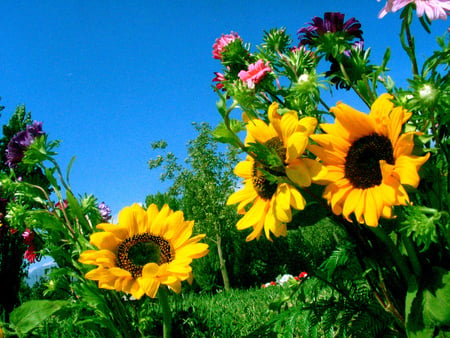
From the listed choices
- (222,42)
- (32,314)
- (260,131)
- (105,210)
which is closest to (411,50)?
(260,131)

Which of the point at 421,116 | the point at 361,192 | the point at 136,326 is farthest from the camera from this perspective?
the point at 136,326

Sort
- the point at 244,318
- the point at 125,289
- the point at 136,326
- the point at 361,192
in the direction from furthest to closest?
1. the point at 244,318
2. the point at 136,326
3. the point at 125,289
4. the point at 361,192

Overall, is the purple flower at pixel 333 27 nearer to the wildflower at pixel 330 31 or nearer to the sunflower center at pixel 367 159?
the wildflower at pixel 330 31

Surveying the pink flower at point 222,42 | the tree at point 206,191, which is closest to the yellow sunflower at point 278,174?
the pink flower at point 222,42

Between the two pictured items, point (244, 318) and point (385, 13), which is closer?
point (385, 13)

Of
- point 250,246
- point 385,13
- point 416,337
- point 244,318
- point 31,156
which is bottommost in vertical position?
point 416,337

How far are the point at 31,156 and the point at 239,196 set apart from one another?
101cm

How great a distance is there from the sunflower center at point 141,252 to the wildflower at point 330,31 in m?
0.76

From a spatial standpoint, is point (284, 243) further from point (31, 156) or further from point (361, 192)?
point (361, 192)

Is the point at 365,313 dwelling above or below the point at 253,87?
below

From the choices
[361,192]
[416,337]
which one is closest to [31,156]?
[361,192]

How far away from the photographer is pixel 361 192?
3.10 feet

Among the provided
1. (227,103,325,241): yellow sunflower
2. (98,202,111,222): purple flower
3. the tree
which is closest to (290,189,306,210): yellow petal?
(227,103,325,241): yellow sunflower

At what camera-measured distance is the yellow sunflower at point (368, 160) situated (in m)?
0.88
